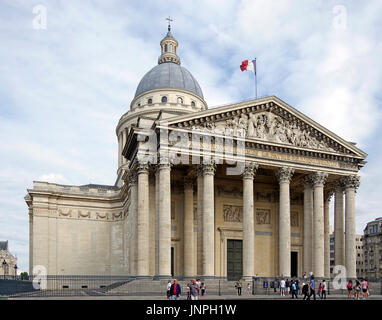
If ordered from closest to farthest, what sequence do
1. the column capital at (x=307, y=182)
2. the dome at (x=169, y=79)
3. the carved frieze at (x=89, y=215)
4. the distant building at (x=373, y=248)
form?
1. the column capital at (x=307, y=182)
2. the carved frieze at (x=89, y=215)
3. the dome at (x=169, y=79)
4. the distant building at (x=373, y=248)

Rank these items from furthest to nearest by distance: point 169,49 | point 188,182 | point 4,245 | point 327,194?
1. point 4,245
2. point 169,49
3. point 327,194
4. point 188,182

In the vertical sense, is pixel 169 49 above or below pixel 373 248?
above

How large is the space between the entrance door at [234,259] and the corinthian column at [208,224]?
7709 mm

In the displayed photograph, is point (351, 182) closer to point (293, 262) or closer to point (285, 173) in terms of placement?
point (285, 173)

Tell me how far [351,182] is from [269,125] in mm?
9642

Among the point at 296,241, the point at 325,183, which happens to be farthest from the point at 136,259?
the point at 325,183

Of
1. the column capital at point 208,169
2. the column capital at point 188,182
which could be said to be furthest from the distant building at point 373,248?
the column capital at point 208,169

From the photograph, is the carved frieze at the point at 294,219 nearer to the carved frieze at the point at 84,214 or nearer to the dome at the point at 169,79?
the carved frieze at the point at 84,214

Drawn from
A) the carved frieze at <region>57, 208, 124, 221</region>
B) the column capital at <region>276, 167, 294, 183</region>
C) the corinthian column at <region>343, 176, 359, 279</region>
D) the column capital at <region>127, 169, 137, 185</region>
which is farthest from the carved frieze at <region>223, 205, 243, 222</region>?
the carved frieze at <region>57, 208, 124, 221</region>

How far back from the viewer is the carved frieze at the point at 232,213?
147 feet

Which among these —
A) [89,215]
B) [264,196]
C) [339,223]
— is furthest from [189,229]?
[89,215]

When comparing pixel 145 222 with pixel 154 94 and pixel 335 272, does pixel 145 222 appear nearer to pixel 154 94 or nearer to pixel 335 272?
pixel 335 272

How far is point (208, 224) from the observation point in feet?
120
